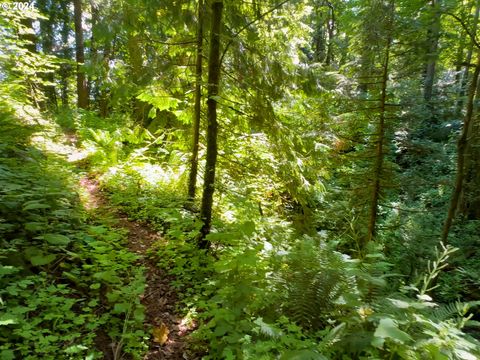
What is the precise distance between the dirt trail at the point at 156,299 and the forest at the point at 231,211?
3 cm

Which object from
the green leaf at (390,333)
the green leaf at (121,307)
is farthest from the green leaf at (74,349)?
the green leaf at (390,333)

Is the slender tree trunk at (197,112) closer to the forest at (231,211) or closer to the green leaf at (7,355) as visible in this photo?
the forest at (231,211)

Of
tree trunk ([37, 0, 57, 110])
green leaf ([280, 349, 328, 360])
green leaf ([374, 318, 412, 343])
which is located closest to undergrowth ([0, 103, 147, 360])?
green leaf ([280, 349, 328, 360])

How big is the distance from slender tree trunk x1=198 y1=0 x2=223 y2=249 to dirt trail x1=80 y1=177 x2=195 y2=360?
2.85 ft

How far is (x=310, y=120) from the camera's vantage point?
25.7 feet

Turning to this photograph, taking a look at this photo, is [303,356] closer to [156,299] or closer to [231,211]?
[156,299]

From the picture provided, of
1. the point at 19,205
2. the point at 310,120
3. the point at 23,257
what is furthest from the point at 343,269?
the point at 310,120

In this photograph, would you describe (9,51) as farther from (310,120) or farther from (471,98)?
(471,98)

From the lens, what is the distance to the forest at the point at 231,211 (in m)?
3.03

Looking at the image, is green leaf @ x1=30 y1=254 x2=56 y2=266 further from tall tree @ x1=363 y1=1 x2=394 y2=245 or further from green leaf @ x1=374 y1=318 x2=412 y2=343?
tall tree @ x1=363 y1=1 x2=394 y2=245

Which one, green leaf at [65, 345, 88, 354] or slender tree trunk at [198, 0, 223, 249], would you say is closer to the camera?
green leaf at [65, 345, 88, 354]

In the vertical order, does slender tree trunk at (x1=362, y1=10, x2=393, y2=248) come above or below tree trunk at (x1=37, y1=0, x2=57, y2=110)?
below

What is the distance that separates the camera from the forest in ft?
9.93

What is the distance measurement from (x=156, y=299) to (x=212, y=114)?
275cm
